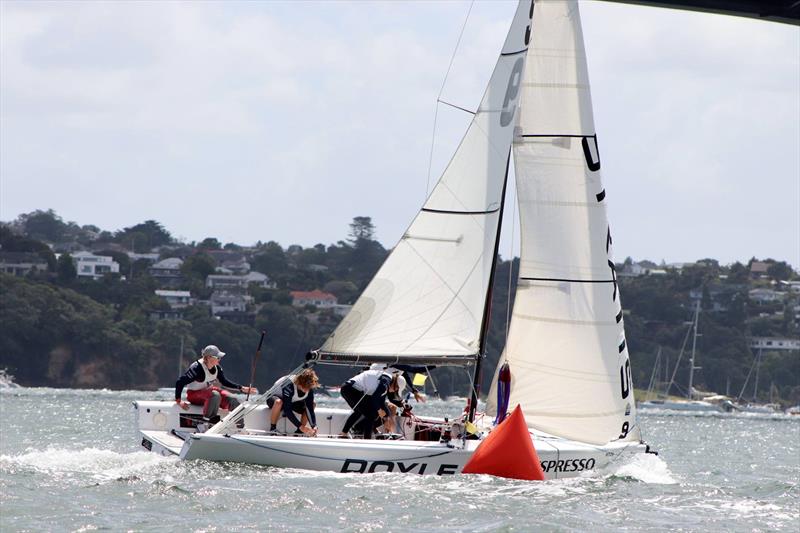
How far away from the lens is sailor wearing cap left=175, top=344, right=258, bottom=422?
50.1 ft

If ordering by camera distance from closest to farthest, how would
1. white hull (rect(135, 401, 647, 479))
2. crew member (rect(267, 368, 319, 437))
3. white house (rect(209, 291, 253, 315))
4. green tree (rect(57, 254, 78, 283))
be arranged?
1. white hull (rect(135, 401, 647, 479))
2. crew member (rect(267, 368, 319, 437))
3. green tree (rect(57, 254, 78, 283))
4. white house (rect(209, 291, 253, 315))

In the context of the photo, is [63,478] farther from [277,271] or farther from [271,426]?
[277,271]

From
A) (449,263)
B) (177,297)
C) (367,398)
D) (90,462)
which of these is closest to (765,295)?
(177,297)

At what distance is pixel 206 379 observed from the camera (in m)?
15.5

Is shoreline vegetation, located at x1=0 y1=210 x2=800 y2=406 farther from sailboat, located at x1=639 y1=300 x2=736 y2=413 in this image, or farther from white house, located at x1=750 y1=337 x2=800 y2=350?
sailboat, located at x1=639 y1=300 x2=736 y2=413

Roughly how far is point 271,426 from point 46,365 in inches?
2701

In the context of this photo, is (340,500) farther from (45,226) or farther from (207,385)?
(45,226)

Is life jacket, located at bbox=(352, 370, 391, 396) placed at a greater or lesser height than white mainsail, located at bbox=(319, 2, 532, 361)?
lesser

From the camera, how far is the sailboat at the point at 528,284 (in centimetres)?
1567

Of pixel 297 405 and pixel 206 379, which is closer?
pixel 297 405

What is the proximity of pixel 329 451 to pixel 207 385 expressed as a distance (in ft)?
6.42

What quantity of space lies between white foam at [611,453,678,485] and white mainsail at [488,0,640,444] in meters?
0.31

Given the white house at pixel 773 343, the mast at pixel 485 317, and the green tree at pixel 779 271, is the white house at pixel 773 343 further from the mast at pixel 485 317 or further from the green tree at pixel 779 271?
the mast at pixel 485 317

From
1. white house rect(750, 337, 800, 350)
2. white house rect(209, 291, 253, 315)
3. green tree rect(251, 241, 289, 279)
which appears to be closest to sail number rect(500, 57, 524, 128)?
white house rect(209, 291, 253, 315)
